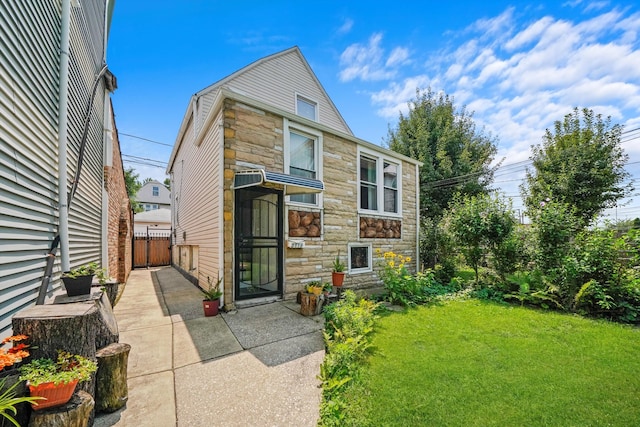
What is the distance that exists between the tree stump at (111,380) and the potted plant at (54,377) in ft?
1.39

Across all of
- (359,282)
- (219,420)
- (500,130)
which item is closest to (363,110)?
(359,282)

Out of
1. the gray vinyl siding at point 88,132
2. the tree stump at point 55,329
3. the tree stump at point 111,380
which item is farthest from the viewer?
the gray vinyl siding at point 88,132

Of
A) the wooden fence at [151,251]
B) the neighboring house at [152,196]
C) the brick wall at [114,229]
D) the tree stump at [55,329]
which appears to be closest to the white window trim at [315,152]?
the tree stump at [55,329]

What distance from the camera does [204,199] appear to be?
6266mm

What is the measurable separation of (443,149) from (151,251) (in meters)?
15.5

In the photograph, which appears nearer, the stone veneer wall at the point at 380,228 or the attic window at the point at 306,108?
the stone veneer wall at the point at 380,228

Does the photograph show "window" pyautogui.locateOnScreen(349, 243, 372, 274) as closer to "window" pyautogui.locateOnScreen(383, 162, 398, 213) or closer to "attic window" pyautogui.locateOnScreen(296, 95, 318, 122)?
"window" pyautogui.locateOnScreen(383, 162, 398, 213)

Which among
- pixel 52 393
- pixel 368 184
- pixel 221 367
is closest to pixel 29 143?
pixel 52 393

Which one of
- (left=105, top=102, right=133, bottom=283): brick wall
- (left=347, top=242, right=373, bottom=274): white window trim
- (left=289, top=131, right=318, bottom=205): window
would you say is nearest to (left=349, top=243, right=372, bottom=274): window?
(left=347, top=242, right=373, bottom=274): white window trim

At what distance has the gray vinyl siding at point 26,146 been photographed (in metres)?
2.01

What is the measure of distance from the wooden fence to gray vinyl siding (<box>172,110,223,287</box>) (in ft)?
14.0

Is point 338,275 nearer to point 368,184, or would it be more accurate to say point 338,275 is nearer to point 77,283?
point 368,184

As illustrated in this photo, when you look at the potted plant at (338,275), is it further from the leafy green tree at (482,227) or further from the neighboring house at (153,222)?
the neighboring house at (153,222)

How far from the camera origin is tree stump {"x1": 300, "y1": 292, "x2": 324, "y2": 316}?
4.57m
